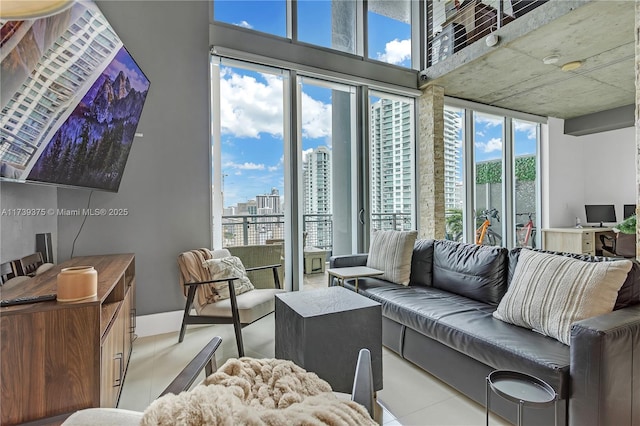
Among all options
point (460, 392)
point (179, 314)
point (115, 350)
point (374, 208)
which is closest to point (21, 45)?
point (115, 350)

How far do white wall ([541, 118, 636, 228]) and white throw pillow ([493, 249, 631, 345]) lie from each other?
526 centimetres

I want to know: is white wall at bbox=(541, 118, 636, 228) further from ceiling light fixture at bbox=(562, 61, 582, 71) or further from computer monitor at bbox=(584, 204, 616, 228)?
ceiling light fixture at bbox=(562, 61, 582, 71)

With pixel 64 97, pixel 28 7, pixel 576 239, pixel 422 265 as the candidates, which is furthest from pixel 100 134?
pixel 576 239

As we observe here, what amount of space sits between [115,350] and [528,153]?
6.92 m

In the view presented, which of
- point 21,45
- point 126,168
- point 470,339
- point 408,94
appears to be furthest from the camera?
point 408,94

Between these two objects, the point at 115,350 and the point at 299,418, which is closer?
the point at 299,418

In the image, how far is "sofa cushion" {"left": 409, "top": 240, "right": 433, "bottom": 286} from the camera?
2980mm

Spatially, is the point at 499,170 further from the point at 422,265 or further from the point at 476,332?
the point at 476,332

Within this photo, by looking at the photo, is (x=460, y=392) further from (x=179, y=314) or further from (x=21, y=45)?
(x=21, y=45)

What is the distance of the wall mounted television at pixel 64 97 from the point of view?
52.4 inches

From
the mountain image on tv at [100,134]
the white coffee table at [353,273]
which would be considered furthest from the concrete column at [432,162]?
the mountain image on tv at [100,134]

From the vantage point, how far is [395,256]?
3.05 m

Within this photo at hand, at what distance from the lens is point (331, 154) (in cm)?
423

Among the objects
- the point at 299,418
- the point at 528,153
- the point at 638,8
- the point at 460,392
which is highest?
the point at 638,8
